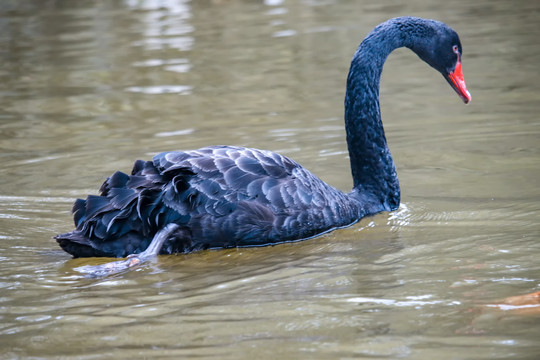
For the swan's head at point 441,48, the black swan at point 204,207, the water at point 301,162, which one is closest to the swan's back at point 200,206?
the black swan at point 204,207

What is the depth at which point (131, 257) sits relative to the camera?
14.9ft

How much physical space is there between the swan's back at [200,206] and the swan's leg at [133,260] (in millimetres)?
67

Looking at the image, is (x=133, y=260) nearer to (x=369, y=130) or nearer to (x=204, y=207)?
(x=204, y=207)

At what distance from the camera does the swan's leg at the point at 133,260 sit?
4.38 meters

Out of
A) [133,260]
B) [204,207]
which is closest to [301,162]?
[204,207]

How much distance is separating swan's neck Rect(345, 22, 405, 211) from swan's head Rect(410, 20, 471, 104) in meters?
0.33

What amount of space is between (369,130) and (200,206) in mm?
1432

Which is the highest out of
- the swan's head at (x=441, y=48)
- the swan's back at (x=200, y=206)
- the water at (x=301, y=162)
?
the swan's head at (x=441, y=48)

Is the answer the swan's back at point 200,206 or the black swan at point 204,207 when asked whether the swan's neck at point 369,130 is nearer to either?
the black swan at point 204,207

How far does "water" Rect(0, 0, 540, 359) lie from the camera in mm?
3500

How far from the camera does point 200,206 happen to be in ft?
15.2

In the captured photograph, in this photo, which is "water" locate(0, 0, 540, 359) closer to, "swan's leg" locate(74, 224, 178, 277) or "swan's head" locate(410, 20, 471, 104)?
"swan's leg" locate(74, 224, 178, 277)

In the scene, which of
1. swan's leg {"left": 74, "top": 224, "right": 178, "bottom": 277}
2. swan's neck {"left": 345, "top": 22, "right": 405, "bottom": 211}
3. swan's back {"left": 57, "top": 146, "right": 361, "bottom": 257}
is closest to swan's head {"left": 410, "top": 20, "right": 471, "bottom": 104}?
swan's neck {"left": 345, "top": 22, "right": 405, "bottom": 211}

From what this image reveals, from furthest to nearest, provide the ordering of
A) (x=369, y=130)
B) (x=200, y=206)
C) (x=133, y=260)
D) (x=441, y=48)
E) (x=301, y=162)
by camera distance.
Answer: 1. (x=301, y=162)
2. (x=441, y=48)
3. (x=369, y=130)
4. (x=200, y=206)
5. (x=133, y=260)
